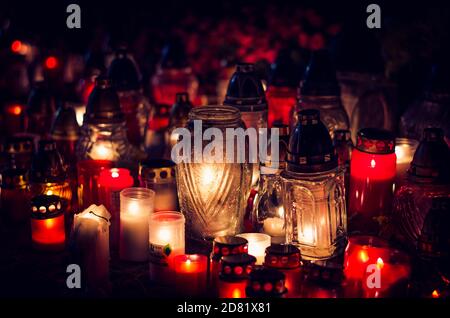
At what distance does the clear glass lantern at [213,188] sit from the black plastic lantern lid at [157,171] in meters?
0.05

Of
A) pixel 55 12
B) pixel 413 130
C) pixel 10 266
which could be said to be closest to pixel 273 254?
pixel 10 266

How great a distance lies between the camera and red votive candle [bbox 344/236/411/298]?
2.05m

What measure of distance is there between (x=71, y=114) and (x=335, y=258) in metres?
1.38

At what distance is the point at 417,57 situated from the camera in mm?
3879

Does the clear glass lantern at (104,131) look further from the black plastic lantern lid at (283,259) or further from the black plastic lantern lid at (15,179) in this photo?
the black plastic lantern lid at (283,259)

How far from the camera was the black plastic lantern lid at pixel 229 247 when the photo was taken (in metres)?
2.11

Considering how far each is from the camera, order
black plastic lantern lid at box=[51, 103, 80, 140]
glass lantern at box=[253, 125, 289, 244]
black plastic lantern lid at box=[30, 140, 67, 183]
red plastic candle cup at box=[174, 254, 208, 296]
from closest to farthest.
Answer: red plastic candle cup at box=[174, 254, 208, 296] < glass lantern at box=[253, 125, 289, 244] < black plastic lantern lid at box=[30, 140, 67, 183] < black plastic lantern lid at box=[51, 103, 80, 140]

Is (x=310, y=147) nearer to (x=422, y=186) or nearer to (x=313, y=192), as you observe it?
(x=313, y=192)

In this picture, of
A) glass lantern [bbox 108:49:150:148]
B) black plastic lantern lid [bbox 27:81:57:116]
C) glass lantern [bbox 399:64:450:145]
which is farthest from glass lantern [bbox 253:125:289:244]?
black plastic lantern lid [bbox 27:81:57:116]

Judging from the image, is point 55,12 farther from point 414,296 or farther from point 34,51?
point 414,296

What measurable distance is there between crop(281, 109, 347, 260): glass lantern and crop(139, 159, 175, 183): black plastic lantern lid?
44 centimetres

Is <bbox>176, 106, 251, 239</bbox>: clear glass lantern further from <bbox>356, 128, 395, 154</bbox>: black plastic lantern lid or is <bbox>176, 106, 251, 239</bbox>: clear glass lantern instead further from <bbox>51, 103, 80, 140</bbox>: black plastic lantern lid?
<bbox>51, 103, 80, 140</bbox>: black plastic lantern lid

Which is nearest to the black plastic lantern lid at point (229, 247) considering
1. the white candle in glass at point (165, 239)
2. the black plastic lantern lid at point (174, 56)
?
the white candle in glass at point (165, 239)

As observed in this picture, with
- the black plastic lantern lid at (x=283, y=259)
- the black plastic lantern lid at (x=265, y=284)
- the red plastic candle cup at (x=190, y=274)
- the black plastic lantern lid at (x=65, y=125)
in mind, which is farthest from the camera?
the black plastic lantern lid at (x=65, y=125)
